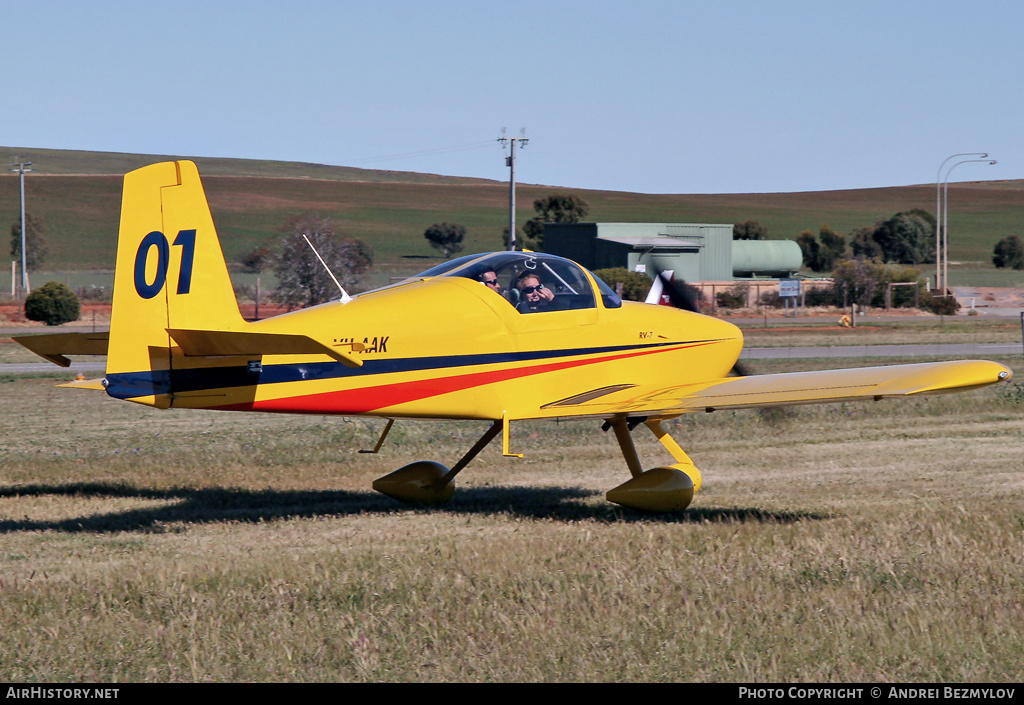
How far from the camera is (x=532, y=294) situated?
10.1 meters

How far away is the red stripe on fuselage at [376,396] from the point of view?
8.97 meters

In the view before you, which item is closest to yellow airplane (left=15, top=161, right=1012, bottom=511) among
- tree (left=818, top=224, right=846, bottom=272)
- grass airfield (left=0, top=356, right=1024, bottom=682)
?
grass airfield (left=0, top=356, right=1024, bottom=682)

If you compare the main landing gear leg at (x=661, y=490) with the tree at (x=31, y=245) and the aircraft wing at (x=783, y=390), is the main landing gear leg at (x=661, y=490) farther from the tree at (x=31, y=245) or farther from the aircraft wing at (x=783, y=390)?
the tree at (x=31, y=245)

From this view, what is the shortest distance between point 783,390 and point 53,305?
132 ft

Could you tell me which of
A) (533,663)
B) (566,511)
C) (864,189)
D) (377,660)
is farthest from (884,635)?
(864,189)

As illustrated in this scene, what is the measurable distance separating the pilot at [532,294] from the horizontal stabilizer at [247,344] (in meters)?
1.94

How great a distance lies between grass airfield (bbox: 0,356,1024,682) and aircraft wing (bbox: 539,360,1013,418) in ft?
3.51

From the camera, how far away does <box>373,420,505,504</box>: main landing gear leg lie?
11.1 m

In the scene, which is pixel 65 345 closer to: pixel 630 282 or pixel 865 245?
pixel 630 282

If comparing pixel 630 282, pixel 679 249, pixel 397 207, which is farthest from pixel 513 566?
pixel 397 207

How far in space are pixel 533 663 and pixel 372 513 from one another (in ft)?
17.0

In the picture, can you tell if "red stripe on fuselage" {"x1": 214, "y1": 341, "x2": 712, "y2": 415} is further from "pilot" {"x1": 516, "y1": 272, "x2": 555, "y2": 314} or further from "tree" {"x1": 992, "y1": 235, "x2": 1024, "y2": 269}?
"tree" {"x1": 992, "y1": 235, "x2": 1024, "y2": 269}

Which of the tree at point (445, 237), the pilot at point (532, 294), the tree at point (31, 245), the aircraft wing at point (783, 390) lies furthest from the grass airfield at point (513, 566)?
the tree at point (445, 237)
